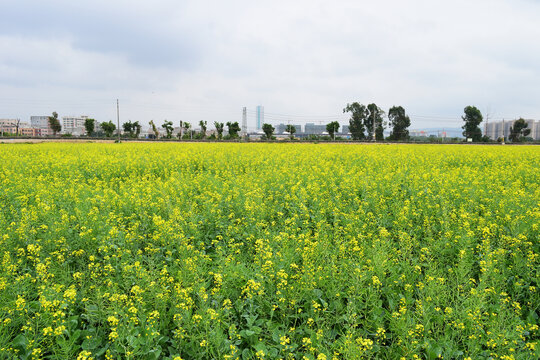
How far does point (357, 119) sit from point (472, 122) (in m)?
24.0

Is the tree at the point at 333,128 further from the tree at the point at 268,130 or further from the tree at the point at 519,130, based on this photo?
the tree at the point at 519,130

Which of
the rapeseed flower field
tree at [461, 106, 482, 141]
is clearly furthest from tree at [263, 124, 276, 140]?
the rapeseed flower field

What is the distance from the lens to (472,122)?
70.2m

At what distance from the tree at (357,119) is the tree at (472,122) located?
21.0 meters

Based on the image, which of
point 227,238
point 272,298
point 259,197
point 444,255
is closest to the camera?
point 272,298

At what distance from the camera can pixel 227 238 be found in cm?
540

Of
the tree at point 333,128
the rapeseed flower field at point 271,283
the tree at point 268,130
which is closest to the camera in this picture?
the rapeseed flower field at point 271,283

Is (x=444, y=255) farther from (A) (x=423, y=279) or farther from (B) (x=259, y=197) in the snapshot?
(B) (x=259, y=197)

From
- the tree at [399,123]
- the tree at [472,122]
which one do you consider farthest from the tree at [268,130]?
the tree at [472,122]

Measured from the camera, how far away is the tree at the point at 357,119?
74500mm

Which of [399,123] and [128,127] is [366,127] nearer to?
[399,123]

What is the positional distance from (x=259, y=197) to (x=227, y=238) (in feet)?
6.30

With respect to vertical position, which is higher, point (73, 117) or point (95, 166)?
point (73, 117)

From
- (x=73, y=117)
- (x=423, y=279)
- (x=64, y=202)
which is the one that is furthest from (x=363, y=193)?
(x=73, y=117)
